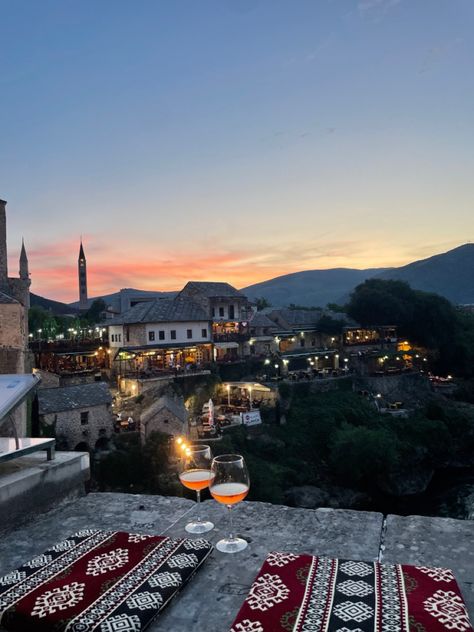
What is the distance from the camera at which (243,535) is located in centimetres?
352

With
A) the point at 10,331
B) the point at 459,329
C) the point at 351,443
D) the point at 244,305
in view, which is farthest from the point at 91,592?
the point at 459,329

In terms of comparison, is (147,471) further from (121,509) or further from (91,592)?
(91,592)

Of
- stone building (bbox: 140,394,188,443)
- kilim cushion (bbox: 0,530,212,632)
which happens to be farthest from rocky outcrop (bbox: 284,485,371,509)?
kilim cushion (bbox: 0,530,212,632)

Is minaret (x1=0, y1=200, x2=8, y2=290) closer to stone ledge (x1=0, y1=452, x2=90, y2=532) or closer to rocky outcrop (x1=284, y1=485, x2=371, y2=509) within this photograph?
rocky outcrop (x1=284, y1=485, x2=371, y2=509)

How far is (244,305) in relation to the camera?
5450 centimetres

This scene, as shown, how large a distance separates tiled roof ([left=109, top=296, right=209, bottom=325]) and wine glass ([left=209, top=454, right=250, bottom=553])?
125 feet

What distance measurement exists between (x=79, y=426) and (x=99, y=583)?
90.3ft

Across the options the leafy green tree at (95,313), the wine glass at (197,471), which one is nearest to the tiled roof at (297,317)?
the leafy green tree at (95,313)

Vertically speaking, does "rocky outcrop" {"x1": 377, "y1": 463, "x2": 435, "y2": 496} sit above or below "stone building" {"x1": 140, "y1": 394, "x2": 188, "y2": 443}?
below

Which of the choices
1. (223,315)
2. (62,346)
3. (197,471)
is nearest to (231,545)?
(197,471)

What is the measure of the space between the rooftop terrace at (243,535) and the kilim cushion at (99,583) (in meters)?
0.14

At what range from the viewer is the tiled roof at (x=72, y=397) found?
90.7 ft

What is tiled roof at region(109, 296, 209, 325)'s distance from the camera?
4147 cm

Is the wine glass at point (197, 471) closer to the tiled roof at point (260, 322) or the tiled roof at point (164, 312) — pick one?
the tiled roof at point (164, 312)
